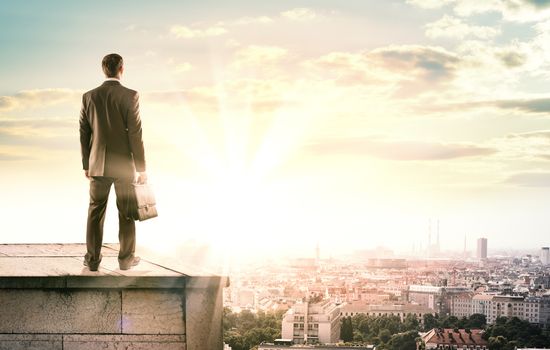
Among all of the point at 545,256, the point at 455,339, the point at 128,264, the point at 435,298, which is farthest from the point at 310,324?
the point at 128,264

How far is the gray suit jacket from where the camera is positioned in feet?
15.7

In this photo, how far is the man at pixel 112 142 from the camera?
4797 mm

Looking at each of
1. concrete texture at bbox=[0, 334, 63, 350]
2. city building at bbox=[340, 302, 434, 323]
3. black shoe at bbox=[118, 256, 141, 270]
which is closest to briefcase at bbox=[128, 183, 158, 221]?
black shoe at bbox=[118, 256, 141, 270]

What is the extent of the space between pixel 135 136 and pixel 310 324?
69.5 m

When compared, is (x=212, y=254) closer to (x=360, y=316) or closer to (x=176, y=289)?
(x=176, y=289)

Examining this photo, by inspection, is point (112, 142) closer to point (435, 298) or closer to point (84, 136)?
point (84, 136)

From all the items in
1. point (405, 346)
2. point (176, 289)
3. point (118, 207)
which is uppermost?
point (118, 207)

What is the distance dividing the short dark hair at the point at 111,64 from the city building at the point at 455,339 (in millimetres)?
60012

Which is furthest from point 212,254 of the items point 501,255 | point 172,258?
point 501,255

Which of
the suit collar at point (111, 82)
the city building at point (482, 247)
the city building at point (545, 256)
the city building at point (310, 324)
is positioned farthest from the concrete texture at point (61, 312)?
the city building at point (482, 247)

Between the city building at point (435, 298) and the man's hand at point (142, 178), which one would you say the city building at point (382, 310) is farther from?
the man's hand at point (142, 178)

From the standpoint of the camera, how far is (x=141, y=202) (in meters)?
4.77

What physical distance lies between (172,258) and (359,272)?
376ft

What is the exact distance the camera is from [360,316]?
243 feet
